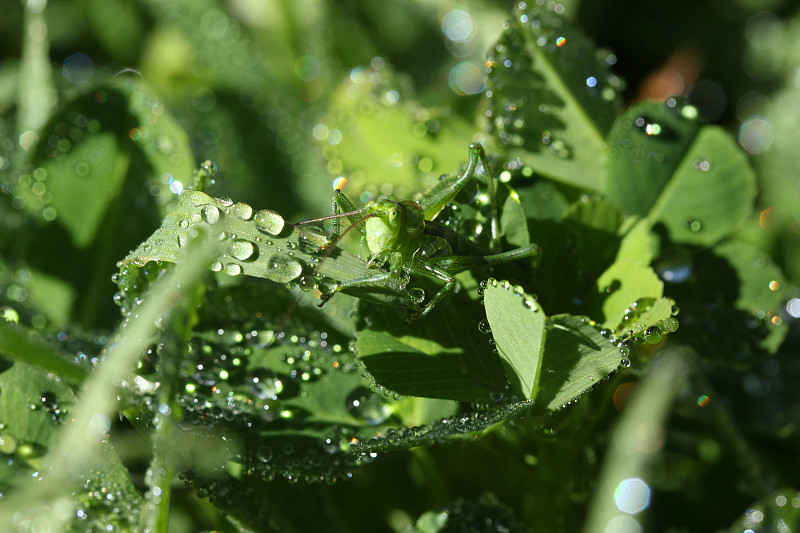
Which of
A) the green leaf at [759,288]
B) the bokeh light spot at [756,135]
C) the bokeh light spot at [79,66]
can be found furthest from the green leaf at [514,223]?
the bokeh light spot at [79,66]

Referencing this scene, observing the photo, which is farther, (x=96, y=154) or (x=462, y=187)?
(x=96, y=154)

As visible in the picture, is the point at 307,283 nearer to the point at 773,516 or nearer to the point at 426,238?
the point at 426,238

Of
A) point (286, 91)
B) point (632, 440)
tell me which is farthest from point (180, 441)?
point (286, 91)

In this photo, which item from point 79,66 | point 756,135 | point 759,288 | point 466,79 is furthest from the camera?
point 79,66

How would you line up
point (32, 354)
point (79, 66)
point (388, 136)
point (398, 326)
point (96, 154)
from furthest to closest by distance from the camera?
point (79, 66) → point (388, 136) → point (96, 154) → point (398, 326) → point (32, 354)

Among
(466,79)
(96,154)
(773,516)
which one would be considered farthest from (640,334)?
(466,79)
